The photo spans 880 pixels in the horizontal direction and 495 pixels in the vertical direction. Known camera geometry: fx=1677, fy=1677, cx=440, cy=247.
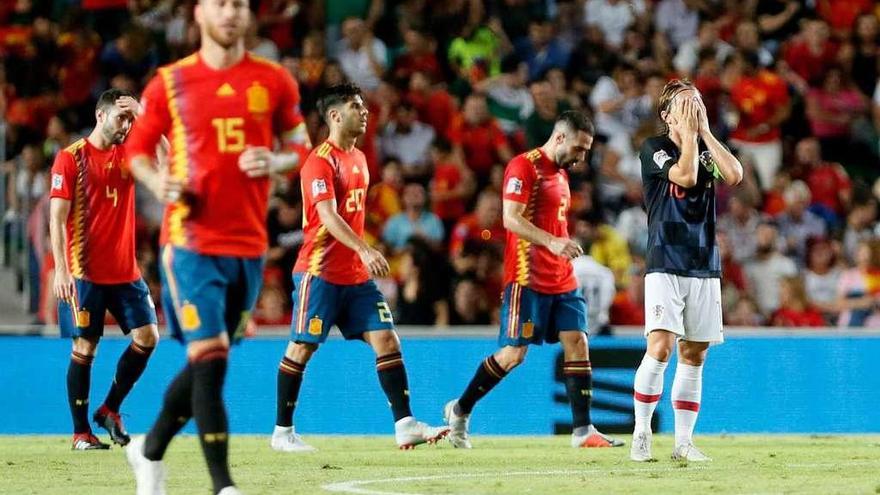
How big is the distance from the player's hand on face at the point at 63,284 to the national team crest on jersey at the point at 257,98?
13.7ft

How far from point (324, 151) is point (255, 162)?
4.01m

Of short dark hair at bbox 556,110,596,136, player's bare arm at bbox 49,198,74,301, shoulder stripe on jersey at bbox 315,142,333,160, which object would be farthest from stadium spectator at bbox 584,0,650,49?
player's bare arm at bbox 49,198,74,301

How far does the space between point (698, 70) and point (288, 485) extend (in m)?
11.1

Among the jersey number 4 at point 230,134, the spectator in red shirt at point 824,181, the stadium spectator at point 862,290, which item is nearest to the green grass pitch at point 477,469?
the jersey number 4 at point 230,134

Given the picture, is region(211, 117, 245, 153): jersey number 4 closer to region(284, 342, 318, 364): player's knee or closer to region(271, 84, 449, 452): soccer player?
region(271, 84, 449, 452): soccer player

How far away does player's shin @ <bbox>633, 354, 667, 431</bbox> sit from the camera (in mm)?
10023

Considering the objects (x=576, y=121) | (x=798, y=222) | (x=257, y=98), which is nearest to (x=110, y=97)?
(x=576, y=121)

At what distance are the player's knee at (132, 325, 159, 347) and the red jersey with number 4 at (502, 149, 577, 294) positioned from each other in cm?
252

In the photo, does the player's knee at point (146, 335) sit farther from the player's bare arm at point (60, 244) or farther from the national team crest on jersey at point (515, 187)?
the national team crest on jersey at point (515, 187)

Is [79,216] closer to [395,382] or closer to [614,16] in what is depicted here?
[395,382]

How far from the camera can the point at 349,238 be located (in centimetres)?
1059

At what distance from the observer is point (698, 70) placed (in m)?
18.8

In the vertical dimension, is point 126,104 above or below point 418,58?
below

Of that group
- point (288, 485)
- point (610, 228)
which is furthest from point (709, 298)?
point (610, 228)
